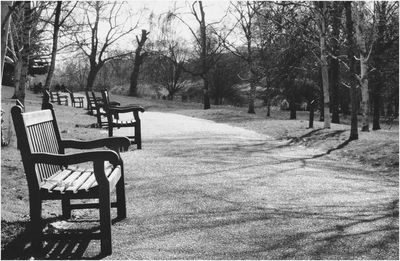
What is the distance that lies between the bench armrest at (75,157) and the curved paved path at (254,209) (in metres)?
0.84

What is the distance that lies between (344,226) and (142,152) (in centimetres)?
604

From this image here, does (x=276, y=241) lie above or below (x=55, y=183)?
below

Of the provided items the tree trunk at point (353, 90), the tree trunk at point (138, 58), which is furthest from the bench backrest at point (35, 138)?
the tree trunk at point (138, 58)

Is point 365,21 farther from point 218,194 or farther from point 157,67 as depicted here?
point 157,67

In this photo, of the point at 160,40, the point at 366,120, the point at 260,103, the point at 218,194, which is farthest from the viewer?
the point at 260,103

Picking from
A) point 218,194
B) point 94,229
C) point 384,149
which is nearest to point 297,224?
point 218,194

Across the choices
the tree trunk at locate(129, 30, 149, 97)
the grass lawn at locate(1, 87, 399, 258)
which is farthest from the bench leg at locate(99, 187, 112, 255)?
the tree trunk at locate(129, 30, 149, 97)

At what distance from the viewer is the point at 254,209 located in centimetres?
538

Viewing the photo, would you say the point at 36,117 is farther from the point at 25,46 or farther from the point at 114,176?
the point at 25,46

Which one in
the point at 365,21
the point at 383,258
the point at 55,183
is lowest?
the point at 383,258

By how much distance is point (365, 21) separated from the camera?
21391 millimetres

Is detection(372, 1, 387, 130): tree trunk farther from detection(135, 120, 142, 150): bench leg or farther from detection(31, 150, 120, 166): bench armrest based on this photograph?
detection(31, 150, 120, 166): bench armrest

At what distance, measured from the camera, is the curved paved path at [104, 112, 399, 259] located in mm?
4074

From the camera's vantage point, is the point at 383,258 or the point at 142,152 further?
the point at 142,152
